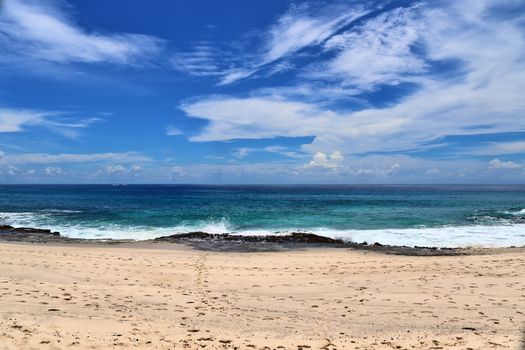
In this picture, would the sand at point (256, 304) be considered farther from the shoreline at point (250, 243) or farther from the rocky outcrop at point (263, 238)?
the rocky outcrop at point (263, 238)

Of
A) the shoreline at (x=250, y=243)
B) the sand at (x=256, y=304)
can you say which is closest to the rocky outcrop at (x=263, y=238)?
the shoreline at (x=250, y=243)

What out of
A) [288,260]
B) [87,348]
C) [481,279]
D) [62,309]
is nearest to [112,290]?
[62,309]

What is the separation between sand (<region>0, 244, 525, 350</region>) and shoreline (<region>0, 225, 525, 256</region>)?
4.64 meters

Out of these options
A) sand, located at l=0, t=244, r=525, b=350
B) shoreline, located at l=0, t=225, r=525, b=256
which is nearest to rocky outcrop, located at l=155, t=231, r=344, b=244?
shoreline, located at l=0, t=225, r=525, b=256

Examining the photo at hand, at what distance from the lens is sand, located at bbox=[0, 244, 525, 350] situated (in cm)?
661

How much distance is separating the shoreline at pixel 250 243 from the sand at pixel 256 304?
4642 mm

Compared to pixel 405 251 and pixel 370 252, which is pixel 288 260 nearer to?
pixel 370 252

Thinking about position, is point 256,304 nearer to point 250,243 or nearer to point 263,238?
point 250,243

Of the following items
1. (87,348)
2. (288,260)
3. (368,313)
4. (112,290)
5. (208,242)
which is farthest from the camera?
(208,242)

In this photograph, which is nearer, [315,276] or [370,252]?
[315,276]

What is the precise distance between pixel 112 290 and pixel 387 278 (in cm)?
782

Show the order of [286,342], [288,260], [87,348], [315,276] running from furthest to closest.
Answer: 1. [288,260]
2. [315,276]
3. [286,342]
4. [87,348]

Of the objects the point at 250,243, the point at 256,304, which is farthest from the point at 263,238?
the point at 256,304

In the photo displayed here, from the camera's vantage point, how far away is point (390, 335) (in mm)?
7074
